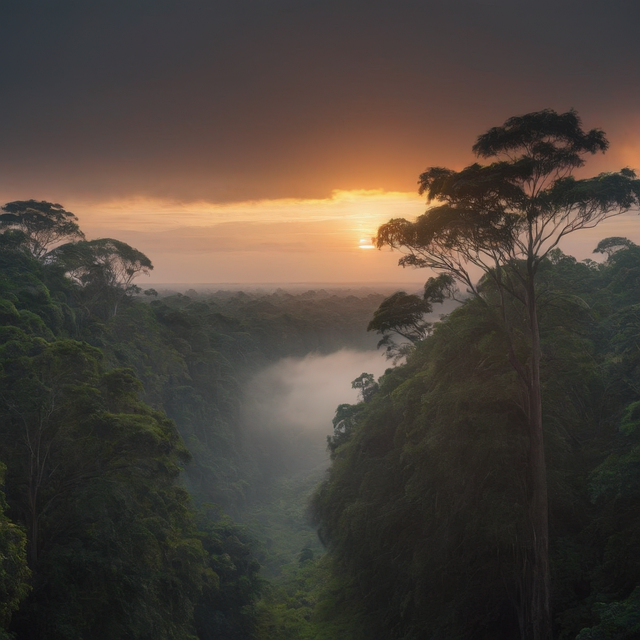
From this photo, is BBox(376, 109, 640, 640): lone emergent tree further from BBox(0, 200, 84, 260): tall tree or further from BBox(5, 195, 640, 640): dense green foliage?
BBox(0, 200, 84, 260): tall tree

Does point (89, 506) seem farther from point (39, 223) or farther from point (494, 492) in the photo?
point (39, 223)

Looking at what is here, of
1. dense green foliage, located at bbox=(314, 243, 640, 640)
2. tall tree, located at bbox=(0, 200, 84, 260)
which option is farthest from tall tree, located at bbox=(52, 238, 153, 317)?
dense green foliage, located at bbox=(314, 243, 640, 640)

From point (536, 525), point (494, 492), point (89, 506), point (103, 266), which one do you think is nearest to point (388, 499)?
point (494, 492)

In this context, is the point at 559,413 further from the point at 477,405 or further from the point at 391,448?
the point at 391,448

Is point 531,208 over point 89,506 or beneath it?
over

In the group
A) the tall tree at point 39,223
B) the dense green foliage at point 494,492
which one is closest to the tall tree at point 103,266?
the tall tree at point 39,223

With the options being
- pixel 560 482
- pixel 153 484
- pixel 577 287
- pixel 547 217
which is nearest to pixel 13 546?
pixel 153 484

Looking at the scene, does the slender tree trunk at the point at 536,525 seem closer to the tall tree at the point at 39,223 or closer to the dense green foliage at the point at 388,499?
the dense green foliage at the point at 388,499
